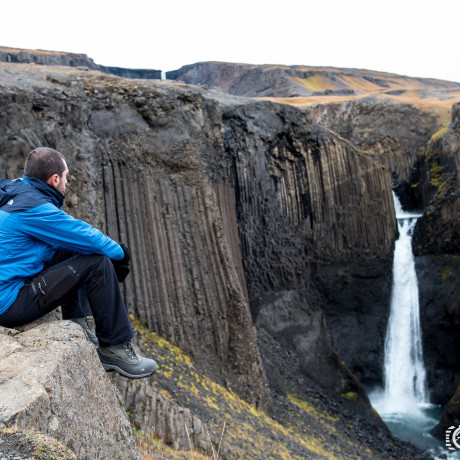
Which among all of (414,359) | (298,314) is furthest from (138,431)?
(414,359)

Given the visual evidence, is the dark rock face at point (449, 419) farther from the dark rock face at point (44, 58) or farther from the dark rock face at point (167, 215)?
the dark rock face at point (44, 58)

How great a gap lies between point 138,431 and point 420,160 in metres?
20.5

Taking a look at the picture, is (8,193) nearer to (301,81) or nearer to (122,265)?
(122,265)

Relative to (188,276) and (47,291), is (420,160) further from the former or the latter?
(47,291)

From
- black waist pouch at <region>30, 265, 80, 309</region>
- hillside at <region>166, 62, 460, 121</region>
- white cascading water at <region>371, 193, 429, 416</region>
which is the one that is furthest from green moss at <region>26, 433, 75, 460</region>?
A: hillside at <region>166, 62, 460, 121</region>

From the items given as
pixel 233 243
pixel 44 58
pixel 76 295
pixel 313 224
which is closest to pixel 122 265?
pixel 76 295

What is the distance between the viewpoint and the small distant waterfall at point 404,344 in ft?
59.3

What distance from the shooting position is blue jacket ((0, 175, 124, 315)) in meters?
3.20

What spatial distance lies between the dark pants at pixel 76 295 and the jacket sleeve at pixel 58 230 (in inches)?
4.9

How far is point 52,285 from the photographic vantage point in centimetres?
319

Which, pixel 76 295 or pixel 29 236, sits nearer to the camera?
pixel 29 236

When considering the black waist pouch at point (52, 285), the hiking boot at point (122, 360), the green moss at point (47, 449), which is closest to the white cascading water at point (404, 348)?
→ the hiking boot at point (122, 360)

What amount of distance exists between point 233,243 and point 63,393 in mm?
11945

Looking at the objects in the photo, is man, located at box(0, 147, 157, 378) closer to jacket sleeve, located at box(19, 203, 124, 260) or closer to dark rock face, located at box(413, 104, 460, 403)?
jacket sleeve, located at box(19, 203, 124, 260)
